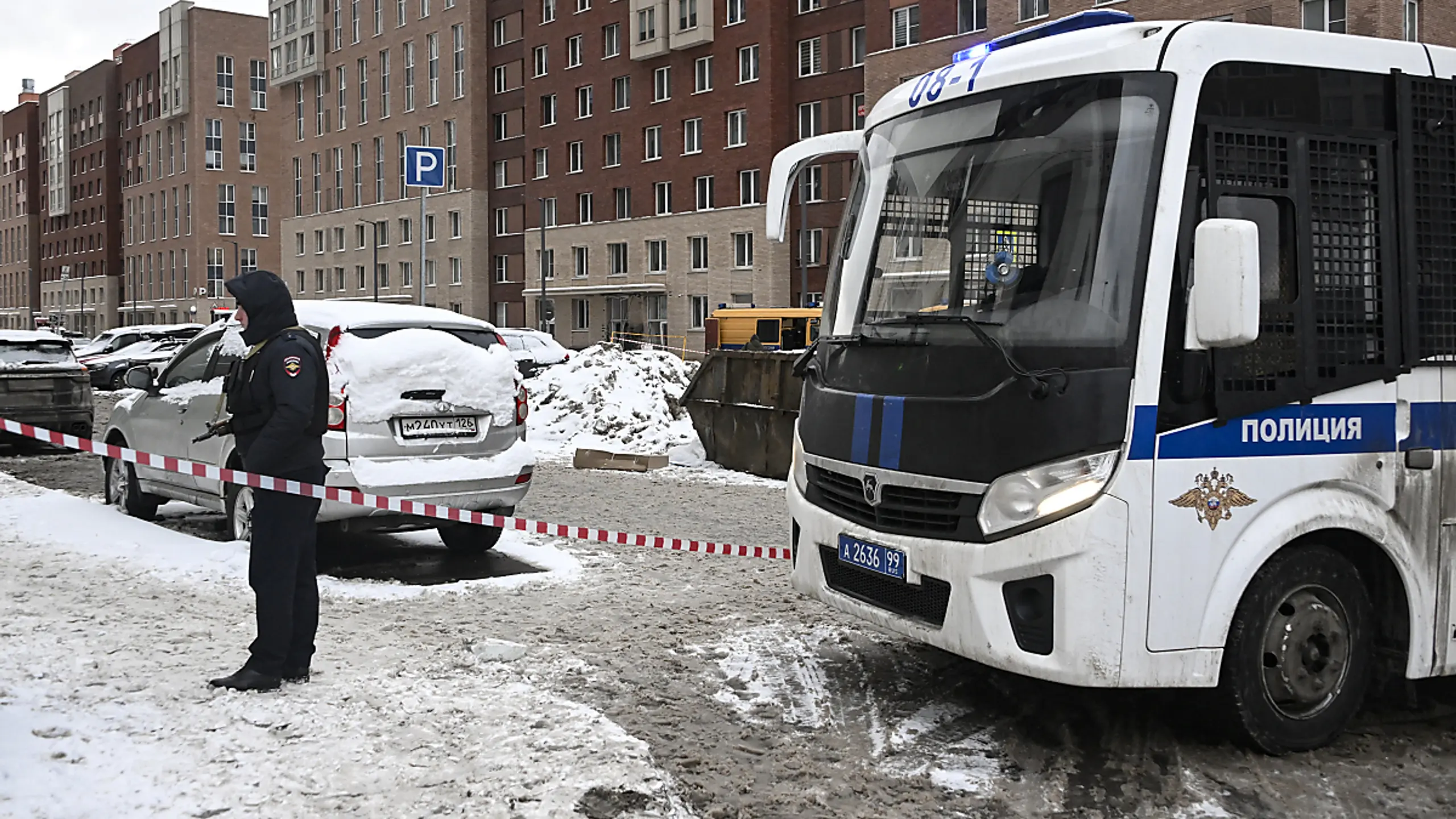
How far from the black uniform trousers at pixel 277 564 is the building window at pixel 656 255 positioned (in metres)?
56.8

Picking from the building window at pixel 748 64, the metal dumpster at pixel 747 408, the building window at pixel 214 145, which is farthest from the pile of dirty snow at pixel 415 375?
the building window at pixel 214 145

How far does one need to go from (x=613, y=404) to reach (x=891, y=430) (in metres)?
15.7

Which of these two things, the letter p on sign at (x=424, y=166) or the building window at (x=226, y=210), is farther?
the building window at (x=226, y=210)

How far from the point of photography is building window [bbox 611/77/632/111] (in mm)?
64375

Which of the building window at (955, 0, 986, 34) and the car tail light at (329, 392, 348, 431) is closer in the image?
the car tail light at (329, 392, 348, 431)

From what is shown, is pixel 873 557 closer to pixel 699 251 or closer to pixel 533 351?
pixel 533 351

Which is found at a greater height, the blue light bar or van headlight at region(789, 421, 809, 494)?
the blue light bar

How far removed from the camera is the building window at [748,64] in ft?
187

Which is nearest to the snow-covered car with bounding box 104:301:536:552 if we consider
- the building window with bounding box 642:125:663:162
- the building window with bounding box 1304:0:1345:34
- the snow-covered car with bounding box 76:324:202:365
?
the snow-covered car with bounding box 76:324:202:365

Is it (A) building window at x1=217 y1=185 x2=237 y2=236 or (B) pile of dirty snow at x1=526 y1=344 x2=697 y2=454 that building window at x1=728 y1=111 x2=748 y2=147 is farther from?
(A) building window at x1=217 y1=185 x2=237 y2=236

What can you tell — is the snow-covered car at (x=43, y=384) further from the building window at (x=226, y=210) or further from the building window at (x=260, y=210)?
the building window at (x=260, y=210)

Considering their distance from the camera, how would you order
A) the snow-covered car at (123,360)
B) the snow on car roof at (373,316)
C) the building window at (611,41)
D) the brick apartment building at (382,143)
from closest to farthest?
the snow on car roof at (373,316) → the snow-covered car at (123,360) → the building window at (611,41) → the brick apartment building at (382,143)

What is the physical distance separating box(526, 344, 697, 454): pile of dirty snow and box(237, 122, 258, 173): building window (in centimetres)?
9023

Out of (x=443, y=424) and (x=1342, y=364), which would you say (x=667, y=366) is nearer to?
(x=443, y=424)
